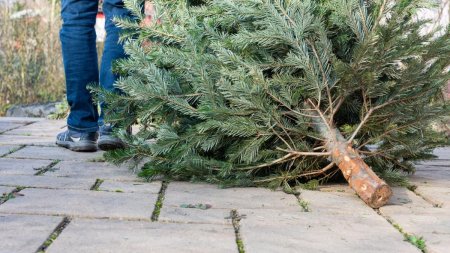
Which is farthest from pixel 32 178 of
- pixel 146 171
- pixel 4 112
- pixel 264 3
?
pixel 4 112

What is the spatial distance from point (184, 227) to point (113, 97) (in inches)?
49.5

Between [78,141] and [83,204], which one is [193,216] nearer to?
[83,204]

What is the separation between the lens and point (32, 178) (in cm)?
290

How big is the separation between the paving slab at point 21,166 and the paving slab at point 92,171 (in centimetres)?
8

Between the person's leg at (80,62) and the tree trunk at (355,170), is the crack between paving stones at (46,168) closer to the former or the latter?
the person's leg at (80,62)

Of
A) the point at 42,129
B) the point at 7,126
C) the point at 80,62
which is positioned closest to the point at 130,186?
the point at 80,62

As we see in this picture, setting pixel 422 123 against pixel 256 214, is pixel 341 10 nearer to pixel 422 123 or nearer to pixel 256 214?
pixel 422 123

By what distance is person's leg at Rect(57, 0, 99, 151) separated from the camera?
3723mm

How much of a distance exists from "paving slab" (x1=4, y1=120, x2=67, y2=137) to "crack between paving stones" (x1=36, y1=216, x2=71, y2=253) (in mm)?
2536

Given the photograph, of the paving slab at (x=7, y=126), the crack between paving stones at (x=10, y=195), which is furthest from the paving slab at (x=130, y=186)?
the paving slab at (x=7, y=126)

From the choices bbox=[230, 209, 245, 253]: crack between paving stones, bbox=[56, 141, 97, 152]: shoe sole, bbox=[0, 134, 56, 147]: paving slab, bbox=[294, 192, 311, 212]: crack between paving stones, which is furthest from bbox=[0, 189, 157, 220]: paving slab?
bbox=[0, 134, 56, 147]: paving slab

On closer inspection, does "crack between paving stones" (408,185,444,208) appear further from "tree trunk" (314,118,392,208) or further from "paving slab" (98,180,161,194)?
"paving slab" (98,180,161,194)

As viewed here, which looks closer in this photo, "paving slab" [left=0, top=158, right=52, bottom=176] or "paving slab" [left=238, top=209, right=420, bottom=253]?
"paving slab" [left=238, top=209, right=420, bottom=253]

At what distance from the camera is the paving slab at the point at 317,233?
1975mm
